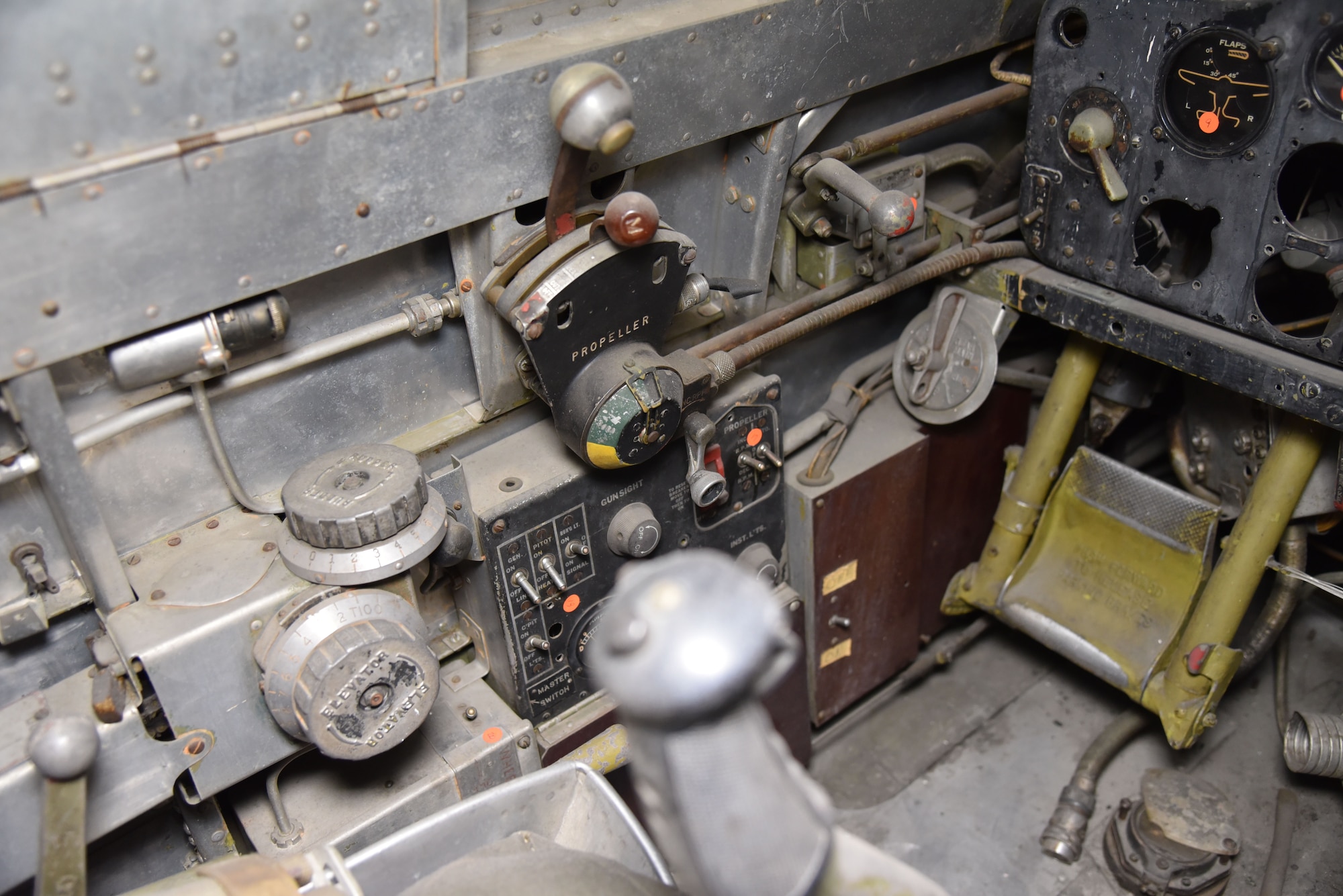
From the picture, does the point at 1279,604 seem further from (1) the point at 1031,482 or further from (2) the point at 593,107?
(2) the point at 593,107

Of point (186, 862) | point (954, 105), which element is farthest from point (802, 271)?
point (186, 862)

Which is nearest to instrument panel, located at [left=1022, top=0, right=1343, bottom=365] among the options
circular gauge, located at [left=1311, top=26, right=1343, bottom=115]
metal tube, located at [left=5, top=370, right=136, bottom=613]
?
circular gauge, located at [left=1311, top=26, right=1343, bottom=115]

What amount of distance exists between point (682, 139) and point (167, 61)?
2.78 ft

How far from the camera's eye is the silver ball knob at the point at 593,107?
150cm

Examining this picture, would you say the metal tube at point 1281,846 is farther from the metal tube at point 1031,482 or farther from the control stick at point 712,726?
the control stick at point 712,726

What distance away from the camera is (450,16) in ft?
4.92

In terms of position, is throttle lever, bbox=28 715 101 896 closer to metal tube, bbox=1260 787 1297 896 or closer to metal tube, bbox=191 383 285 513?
metal tube, bbox=191 383 285 513

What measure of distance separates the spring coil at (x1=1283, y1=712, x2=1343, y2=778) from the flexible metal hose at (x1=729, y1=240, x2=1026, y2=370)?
1.20 meters

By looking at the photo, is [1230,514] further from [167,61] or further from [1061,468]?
[167,61]

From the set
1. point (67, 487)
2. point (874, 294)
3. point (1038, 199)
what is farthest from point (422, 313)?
point (1038, 199)

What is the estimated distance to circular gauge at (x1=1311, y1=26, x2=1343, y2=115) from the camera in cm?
172

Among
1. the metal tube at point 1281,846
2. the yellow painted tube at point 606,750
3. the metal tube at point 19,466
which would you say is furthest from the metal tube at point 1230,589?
the metal tube at point 19,466

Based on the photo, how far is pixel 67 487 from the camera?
59.6 inches

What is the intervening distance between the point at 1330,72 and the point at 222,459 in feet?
6.26
